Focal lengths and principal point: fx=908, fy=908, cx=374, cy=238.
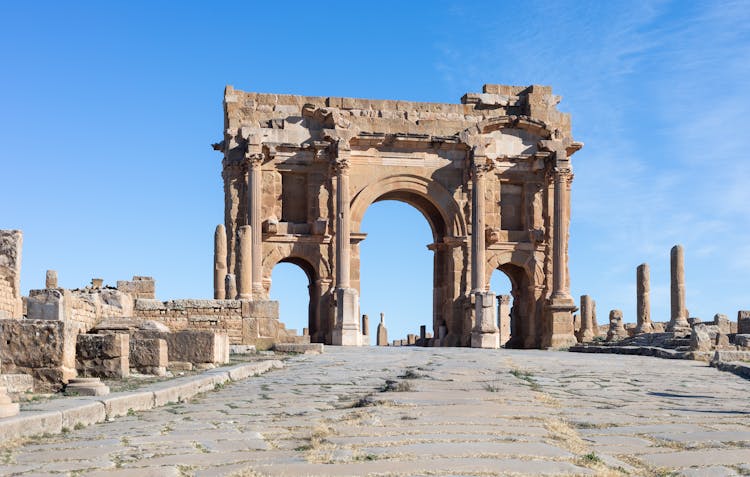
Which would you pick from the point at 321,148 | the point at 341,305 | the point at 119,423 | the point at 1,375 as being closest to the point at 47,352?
the point at 1,375

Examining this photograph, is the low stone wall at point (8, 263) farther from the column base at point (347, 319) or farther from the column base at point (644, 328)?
the column base at point (644, 328)

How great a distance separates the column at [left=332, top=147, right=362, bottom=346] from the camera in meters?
25.5

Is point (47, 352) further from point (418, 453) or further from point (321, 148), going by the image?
point (321, 148)

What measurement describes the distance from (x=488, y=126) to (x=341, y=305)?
25.2 ft

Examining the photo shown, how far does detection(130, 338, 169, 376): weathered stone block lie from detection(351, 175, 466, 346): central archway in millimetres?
17256

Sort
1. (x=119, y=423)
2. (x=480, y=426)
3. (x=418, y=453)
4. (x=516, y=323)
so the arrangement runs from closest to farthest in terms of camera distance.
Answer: (x=418, y=453) → (x=480, y=426) → (x=119, y=423) → (x=516, y=323)

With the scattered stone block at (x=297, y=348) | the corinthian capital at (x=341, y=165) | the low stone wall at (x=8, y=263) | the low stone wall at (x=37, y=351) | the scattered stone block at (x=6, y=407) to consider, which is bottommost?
the scattered stone block at (x=297, y=348)

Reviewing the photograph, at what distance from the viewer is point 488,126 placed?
28750 mm

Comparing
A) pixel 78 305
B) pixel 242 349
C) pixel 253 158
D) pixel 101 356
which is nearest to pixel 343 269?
pixel 253 158

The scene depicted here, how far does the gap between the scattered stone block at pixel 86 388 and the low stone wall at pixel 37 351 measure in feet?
1.16

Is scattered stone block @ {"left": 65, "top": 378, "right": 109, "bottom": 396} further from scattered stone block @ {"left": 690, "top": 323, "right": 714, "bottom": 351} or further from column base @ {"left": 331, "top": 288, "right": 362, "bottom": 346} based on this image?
column base @ {"left": 331, "top": 288, "right": 362, "bottom": 346}

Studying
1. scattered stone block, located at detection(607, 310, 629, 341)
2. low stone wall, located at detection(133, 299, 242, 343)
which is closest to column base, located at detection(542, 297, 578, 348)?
scattered stone block, located at detection(607, 310, 629, 341)

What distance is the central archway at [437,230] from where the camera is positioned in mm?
27859

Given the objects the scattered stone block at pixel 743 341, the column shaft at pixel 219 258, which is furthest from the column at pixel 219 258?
the scattered stone block at pixel 743 341
